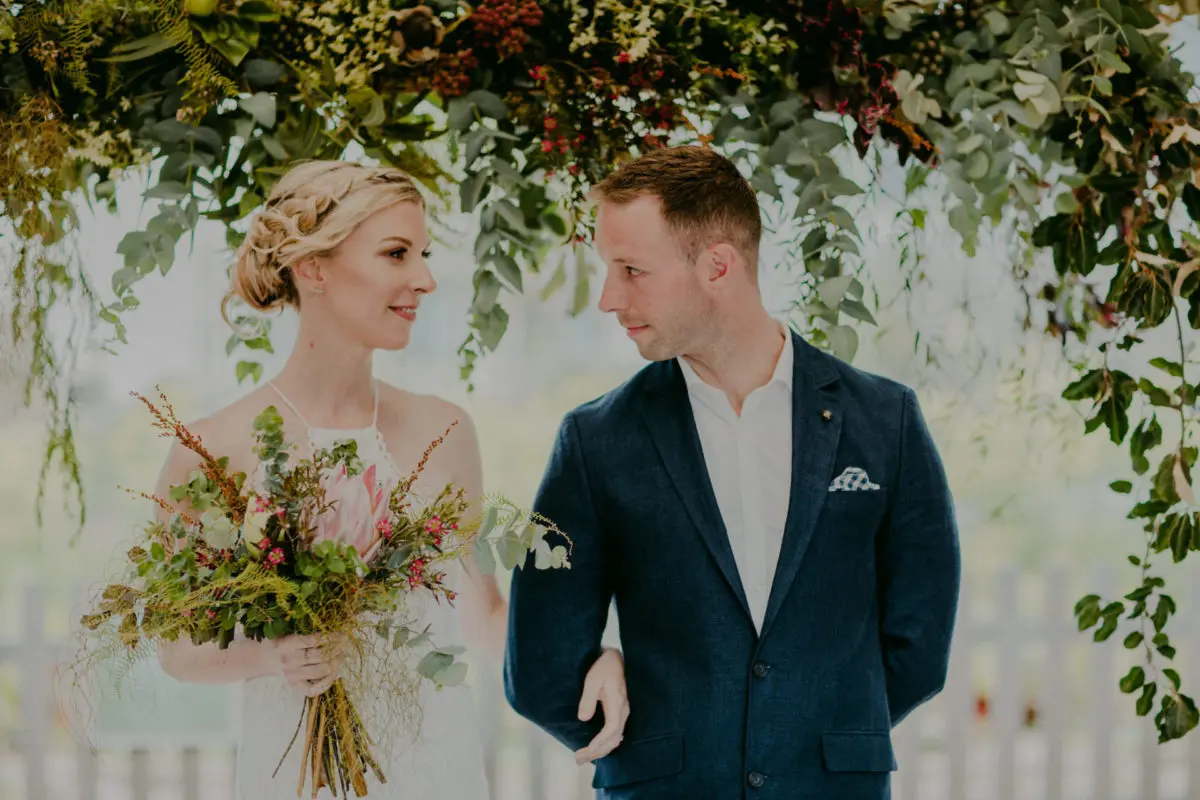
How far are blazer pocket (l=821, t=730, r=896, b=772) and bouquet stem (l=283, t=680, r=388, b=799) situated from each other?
764 millimetres

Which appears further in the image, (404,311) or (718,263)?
(404,311)

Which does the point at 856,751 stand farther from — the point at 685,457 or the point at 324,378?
the point at 324,378

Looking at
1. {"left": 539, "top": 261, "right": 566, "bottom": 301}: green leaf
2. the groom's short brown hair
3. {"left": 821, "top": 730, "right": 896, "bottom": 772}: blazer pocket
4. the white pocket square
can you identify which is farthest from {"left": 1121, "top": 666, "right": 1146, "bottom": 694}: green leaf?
{"left": 539, "top": 261, "right": 566, "bottom": 301}: green leaf

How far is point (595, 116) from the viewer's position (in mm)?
2092

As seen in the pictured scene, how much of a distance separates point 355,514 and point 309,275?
0.54 m

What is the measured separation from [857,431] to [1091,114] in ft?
2.68

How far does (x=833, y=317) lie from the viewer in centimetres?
210

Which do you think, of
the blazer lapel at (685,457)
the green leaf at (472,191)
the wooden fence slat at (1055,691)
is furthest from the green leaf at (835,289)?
the wooden fence slat at (1055,691)

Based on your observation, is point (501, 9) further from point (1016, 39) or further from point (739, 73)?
point (1016, 39)

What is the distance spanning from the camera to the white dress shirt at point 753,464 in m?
1.91

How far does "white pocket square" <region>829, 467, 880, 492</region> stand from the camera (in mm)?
1890

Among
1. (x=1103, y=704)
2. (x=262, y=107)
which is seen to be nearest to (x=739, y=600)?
(x=262, y=107)

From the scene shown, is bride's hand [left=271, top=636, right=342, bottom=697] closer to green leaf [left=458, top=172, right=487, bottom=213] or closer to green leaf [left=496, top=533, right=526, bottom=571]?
green leaf [left=496, top=533, right=526, bottom=571]

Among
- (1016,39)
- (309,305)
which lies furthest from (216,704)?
(1016,39)
